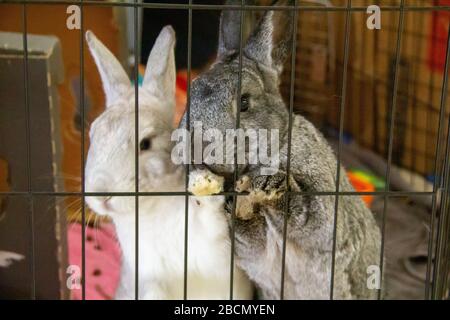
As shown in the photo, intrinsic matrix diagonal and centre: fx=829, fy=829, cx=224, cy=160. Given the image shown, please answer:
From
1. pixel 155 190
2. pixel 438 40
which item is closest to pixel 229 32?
pixel 155 190

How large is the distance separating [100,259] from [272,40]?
103 cm

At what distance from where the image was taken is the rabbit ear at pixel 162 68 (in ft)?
5.83

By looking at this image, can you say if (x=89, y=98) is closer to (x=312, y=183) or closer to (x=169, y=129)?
(x=169, y=129)

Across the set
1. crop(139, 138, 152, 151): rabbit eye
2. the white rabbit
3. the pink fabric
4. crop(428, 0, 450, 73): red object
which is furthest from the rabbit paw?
crop(428, 0, 450, 73): red object

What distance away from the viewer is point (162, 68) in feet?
5.90

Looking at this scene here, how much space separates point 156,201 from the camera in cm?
181

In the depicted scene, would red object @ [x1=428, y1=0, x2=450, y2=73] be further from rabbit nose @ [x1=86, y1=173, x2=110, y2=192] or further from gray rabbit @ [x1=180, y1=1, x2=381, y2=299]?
rabbit nose @ [x1=86, y1=173, x2=110, y2=192]

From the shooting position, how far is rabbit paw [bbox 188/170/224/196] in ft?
5.36

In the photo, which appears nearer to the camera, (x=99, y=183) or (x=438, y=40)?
(x=99, y=183)

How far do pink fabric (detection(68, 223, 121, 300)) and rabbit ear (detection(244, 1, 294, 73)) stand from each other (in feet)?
2.58

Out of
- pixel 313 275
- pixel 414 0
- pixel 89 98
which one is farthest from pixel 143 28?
pixel 313 275

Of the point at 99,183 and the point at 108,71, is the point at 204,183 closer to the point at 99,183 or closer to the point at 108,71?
the point at 99,183

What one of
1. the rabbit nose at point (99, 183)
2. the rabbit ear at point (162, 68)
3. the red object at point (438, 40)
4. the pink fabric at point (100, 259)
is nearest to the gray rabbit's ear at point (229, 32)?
the rabbit ear at point (162, 68)
